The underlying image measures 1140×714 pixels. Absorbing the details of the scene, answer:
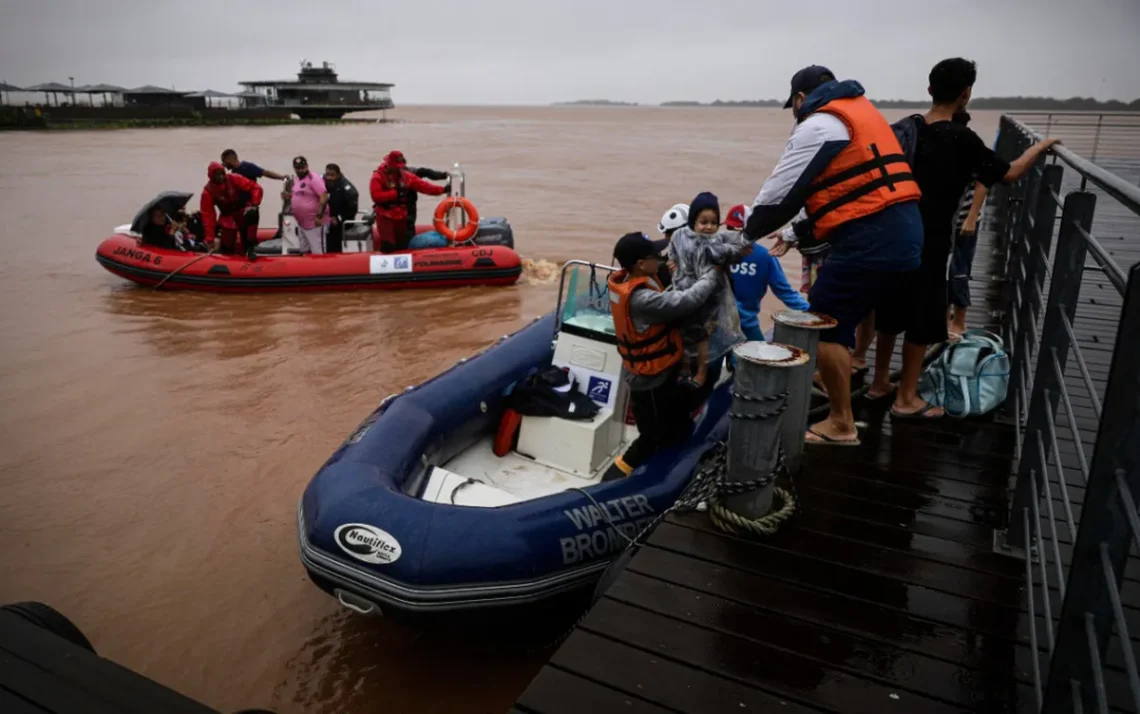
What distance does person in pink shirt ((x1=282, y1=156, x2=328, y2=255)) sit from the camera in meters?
9.62

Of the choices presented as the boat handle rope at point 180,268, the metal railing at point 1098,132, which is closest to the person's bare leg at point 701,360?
the boat handle rope at point 180,268

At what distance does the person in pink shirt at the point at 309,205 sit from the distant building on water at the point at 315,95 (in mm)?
54855

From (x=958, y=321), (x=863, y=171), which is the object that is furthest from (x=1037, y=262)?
(x=958, y=321)

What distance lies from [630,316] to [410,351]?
17.2 feet

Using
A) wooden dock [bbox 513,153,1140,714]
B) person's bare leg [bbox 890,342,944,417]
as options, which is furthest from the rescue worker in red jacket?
wooden dock [bbox 513,153,1140,714]

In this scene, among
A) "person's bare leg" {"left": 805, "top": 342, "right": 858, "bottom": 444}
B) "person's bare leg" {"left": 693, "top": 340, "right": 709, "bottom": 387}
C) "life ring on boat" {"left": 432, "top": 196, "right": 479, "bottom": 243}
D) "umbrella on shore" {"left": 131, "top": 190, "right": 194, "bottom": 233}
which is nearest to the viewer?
"person's bare leg" {"left": 805, "top": 342, "right": 858, "bottom": 444}

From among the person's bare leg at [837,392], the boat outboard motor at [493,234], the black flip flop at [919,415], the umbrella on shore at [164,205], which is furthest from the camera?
the boat outboard motor at [493,234]

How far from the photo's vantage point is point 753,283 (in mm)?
4379

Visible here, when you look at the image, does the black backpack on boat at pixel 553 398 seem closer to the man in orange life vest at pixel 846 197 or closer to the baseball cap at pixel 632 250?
the baseball cap at pixel 632 250

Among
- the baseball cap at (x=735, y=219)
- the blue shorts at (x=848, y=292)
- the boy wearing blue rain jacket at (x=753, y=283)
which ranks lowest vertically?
the boy wearing blue rain jacket at (x=753, y=283)

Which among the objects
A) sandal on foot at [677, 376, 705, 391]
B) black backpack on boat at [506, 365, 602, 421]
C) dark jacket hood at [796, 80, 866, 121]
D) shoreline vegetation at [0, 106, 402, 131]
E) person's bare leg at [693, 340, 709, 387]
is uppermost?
shoreline vegetation at [0, 106, 402, 131]

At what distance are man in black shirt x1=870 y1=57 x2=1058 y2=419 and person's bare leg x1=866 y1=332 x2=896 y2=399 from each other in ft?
0.61

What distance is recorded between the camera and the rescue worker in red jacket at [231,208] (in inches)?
380

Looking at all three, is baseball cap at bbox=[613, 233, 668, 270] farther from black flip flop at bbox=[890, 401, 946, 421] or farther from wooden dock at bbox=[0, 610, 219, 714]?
wooden dock at bbox=[0, 610, 219, 714]
